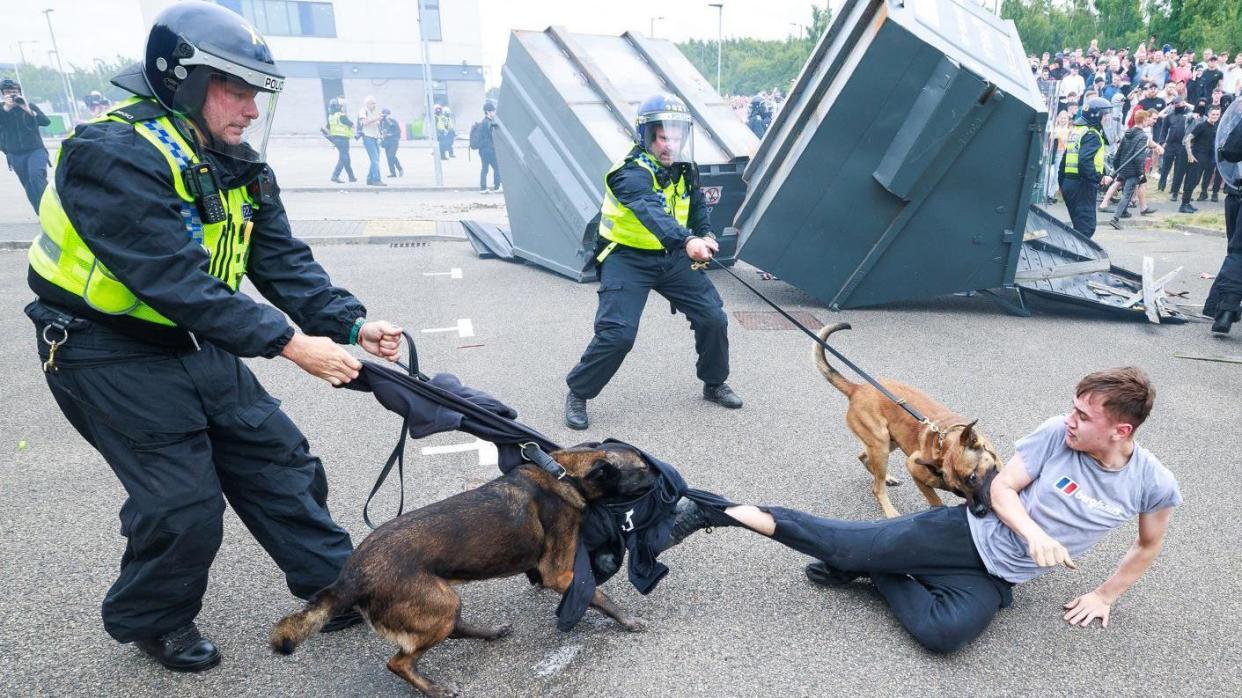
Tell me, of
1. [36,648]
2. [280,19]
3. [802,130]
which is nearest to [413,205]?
[802,130]

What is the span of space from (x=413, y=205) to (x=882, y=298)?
9909mm

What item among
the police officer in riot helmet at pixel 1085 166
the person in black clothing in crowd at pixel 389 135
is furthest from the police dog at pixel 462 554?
the person in black clothing in crowd at pixel 389 135

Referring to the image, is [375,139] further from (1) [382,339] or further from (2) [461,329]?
(1) [382,339]

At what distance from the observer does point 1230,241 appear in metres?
5.90

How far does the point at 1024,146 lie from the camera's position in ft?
18.9

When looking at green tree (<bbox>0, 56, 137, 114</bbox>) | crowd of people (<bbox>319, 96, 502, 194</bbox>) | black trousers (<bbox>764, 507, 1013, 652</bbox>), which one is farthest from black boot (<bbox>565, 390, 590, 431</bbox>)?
green tree (<bbox>0, 56, 137, 114</bbox>)

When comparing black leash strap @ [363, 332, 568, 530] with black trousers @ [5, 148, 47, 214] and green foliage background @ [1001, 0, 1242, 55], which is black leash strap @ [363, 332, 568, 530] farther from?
green foliage background @ [1001, 0, 1242, 55]

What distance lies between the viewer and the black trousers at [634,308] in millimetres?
4375

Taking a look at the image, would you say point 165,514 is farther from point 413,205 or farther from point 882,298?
point 413,205

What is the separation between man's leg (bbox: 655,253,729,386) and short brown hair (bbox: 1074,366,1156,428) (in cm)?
243

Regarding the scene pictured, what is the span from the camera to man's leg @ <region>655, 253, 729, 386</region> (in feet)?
14.9

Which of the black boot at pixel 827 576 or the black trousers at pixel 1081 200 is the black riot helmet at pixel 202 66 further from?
the black trousers at pixel 1081 200

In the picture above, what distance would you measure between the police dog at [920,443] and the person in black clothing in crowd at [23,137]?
1009cm

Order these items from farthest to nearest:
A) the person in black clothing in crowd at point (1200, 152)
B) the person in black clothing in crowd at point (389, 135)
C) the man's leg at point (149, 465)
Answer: the person in black clothing in crowd at point (389, 135)
the person in black clothing in crowd at point (1200, 152)
the man's leg at point (149, 465)
